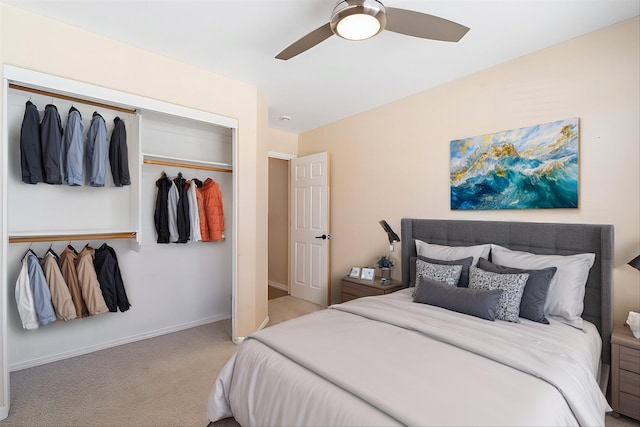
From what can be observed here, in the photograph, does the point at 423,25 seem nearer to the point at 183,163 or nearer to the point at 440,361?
the point at 440,361

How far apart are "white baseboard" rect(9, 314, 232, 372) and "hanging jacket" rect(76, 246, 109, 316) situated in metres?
0.50

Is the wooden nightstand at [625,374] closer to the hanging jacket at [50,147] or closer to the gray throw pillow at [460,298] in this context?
the gray throw pillow at [460,298]

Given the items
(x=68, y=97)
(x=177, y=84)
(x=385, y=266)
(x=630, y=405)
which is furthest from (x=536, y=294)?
(x=68, y=97)

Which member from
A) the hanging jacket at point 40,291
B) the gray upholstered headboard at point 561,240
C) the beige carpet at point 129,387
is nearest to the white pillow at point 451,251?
the gray upholstered headboard at point 561,240

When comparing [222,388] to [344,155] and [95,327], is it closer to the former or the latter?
[95,327]

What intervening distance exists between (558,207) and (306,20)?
92.4 inches

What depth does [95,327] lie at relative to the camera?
3.03 m

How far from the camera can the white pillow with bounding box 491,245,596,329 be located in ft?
6.97

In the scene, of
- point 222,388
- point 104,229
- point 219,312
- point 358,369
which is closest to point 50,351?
point 104,229

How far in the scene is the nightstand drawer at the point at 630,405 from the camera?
1936 mm

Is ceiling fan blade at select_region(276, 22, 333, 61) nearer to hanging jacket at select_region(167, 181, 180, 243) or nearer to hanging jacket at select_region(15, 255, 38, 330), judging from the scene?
hanging jacket at select_region(167, 181, 180, 243)

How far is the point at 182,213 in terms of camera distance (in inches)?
133

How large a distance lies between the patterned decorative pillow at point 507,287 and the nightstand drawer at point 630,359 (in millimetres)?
622

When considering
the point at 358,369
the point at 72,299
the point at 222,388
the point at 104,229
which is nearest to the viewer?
the point at 358,369
